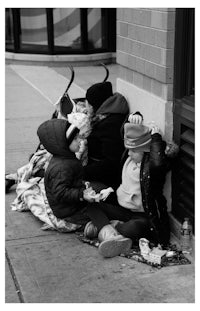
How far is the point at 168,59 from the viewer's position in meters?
4.53

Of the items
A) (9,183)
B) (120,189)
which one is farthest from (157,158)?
(9,183)

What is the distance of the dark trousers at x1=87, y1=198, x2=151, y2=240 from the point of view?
4.50m

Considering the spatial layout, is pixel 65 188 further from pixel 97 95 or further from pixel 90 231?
pixel 97 95

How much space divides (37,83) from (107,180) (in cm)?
662

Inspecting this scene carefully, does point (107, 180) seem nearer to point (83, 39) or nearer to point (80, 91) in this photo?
point (80, 91)

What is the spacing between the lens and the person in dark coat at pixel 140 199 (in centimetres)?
443

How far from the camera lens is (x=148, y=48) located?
16.0ft

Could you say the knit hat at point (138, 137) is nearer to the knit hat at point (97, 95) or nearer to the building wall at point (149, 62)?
the building wall at point (149, 62)

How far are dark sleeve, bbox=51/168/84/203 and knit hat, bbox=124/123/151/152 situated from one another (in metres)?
0.55

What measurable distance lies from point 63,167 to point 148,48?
4.17 ft

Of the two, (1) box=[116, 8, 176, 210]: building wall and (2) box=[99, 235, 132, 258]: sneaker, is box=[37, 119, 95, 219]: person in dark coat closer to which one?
(2) box=[99, 235, 132, 258]: sneaker

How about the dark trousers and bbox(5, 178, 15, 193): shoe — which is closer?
the dark trousers

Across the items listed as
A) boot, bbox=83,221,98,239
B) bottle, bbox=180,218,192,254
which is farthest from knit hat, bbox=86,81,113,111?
bottle, bbox=180,218,192,254

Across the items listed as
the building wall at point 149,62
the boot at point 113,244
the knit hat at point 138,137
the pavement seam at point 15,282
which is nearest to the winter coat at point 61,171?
the boot at point 113,244
